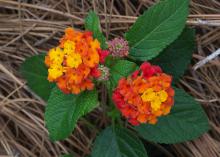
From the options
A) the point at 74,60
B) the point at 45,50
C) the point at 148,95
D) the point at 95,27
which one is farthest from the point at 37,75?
the point at 148,95

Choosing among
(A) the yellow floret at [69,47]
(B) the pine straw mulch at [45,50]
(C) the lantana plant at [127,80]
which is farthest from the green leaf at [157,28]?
(A) the yellow floret at [69,47]

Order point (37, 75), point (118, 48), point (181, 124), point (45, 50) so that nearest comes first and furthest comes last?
point (118, 48) → point (181, 124) → point (37, 75) → point (45, 50)

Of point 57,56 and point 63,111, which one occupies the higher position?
point 57,56

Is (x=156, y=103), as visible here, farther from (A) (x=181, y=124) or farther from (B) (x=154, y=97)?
(A) (x=181, y=124)

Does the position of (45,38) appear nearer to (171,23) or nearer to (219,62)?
(171,23)

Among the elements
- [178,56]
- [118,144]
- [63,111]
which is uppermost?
[178,56]
